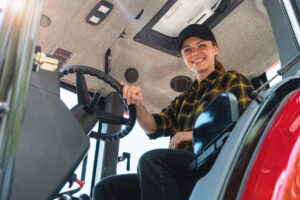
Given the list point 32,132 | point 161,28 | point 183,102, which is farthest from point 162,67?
point 32,132

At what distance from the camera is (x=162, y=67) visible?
2.67 metres

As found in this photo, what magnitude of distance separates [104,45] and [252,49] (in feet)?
3.25

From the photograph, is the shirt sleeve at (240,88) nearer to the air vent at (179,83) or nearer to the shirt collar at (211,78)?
the shirt collar at (211,78)

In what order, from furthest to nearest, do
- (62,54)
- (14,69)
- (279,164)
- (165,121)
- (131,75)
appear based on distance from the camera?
1. (131,75)
2. (62,54)
3. (165,121)
4. (279,164)
5. (14,69)

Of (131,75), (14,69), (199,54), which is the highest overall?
(131,75)

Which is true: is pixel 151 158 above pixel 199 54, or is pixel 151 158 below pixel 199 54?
below

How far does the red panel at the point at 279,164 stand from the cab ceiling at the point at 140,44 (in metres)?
1.74

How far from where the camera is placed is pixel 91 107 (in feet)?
4.30

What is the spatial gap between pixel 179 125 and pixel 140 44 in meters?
1.07

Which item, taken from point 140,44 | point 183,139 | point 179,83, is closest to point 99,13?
point 140,44

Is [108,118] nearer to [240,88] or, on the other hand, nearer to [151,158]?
[151,158]

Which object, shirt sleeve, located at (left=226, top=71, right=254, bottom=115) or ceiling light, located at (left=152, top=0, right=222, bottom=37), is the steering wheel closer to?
shirt sleeve, located at (left=226, top=71, right=254, bottom=115)

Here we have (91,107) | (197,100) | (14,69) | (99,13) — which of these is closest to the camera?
(14,69)

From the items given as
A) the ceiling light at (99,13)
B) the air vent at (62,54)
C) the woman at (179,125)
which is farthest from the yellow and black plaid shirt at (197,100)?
the air vent at (62,54)
